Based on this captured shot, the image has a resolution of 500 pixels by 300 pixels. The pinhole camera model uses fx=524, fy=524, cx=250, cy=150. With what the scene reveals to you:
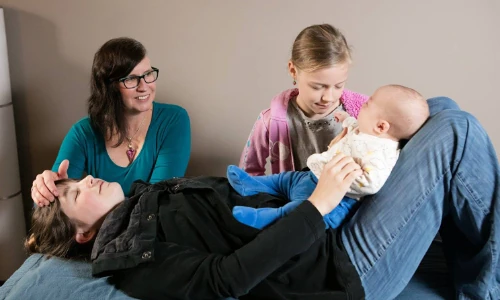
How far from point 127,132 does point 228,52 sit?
57cm

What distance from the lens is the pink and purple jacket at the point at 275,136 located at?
200cm

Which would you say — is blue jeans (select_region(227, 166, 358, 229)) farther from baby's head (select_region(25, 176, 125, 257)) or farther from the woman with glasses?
the woman with glasses

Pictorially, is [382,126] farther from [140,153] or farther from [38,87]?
[38,87]

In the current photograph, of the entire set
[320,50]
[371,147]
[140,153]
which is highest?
[320,50]

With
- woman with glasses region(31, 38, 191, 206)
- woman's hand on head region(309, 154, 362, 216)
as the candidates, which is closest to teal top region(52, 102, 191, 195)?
woman with glasses region(31, 38, 191, 206)

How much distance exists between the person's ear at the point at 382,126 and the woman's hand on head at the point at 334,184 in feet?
0.43

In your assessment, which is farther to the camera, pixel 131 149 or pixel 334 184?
pixel 131 149

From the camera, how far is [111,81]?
80.8 inches

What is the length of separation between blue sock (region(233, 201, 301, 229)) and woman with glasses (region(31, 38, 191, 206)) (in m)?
0.73

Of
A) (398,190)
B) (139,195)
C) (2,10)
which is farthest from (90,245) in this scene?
(2,10)

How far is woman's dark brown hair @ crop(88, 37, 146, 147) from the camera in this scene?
2012mm

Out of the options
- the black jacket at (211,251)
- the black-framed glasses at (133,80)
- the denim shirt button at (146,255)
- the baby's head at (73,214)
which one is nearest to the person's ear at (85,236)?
the baby's head at (73,214)

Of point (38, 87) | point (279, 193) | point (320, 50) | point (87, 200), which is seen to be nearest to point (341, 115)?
point (320, 50)

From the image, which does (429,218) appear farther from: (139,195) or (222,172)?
(222,172)
